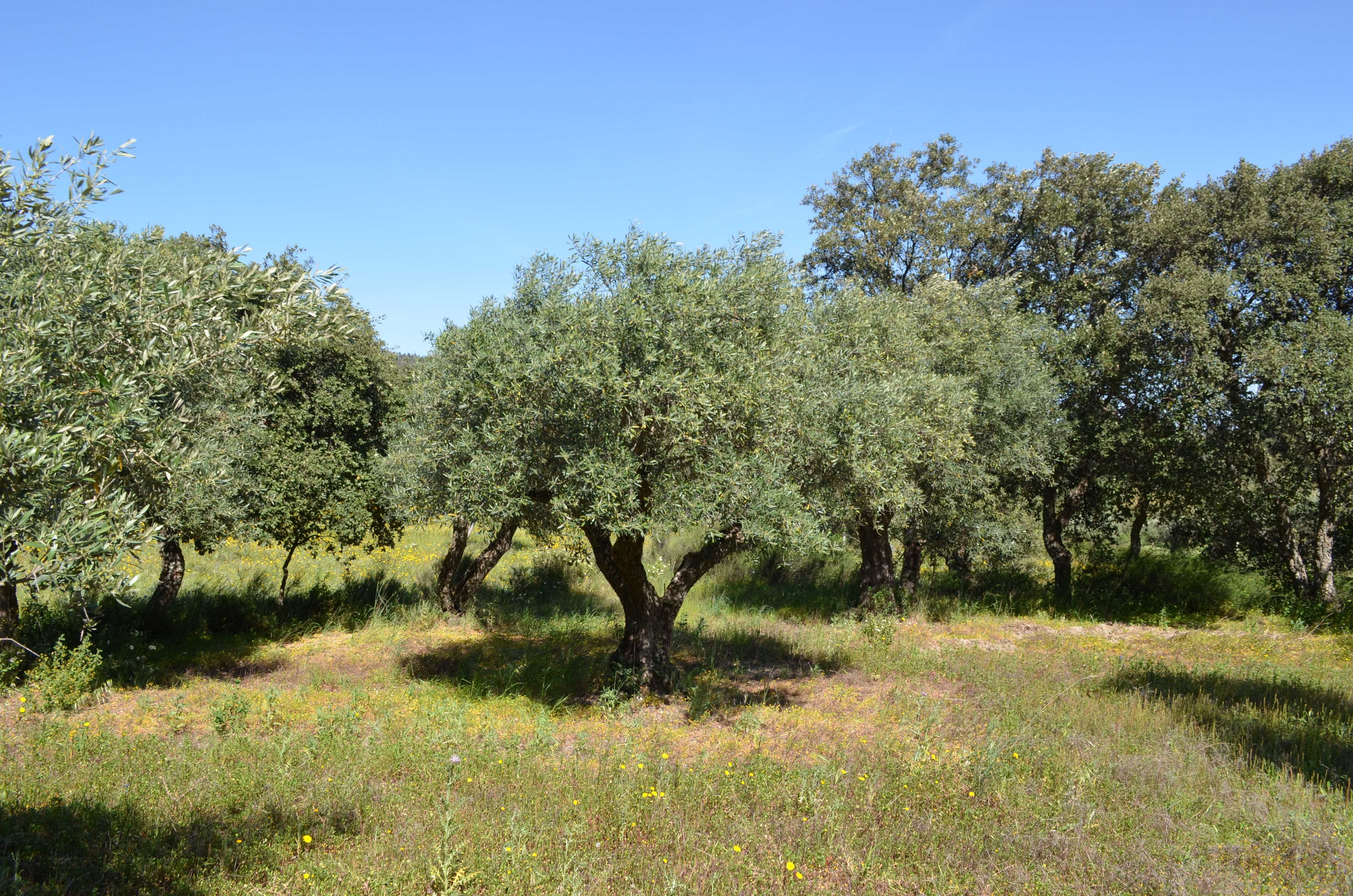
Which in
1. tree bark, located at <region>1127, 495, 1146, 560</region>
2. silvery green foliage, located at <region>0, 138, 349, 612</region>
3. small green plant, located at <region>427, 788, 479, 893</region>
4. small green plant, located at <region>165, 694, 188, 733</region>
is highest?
silvery green foliage, located at <region>0, 138, 349, 612</region>

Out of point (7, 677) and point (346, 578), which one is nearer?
point (7, 677)

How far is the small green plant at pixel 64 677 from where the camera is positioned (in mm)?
11000

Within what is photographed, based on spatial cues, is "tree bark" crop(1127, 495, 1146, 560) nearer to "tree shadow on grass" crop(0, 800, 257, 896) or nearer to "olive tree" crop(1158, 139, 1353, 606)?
"olive tree" crop(1158, 139, 1353, 606)

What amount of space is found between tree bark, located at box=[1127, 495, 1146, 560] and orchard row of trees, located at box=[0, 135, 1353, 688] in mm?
143

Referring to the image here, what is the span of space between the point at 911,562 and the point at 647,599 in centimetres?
1345

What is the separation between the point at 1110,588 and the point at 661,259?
19350 mm

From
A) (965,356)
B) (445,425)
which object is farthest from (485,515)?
(965,356)

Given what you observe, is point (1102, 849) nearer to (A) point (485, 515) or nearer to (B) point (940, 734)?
(B) point (940, 734)

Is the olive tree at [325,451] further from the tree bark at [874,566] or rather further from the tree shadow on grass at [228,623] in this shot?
the tree bark at [874,566]

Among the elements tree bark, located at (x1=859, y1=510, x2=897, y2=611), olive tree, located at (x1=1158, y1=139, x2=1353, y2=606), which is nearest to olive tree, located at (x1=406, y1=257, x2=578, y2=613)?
tree bark, located at (x1=859, y1=510, x2=897, y2=611)

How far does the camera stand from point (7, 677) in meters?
12.1

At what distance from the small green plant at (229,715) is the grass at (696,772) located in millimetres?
78

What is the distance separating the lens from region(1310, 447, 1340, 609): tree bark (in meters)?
18.4

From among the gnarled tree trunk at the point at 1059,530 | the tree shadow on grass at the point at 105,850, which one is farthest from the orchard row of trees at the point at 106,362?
the gnarled tree trunk at the point at 1059,530
